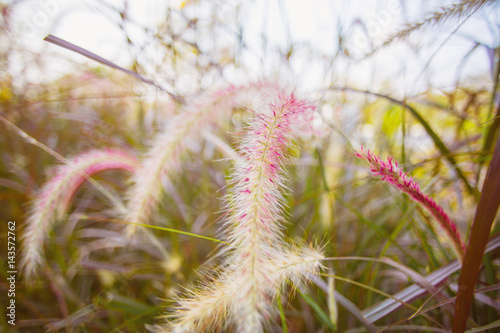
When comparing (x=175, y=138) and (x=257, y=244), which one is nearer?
(x=257, y=244)

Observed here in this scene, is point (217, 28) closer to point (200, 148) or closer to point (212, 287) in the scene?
point (200, 148)

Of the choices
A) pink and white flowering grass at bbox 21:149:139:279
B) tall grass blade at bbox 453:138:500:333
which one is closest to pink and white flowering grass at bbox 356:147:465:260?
tall grass blade at bbox 453:138:500:333

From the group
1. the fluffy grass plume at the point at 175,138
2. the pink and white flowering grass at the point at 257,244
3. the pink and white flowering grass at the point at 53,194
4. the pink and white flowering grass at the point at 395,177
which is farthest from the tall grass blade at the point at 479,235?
the pink and white flowering grass at the point at 53,194

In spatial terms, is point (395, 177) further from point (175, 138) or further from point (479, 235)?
point (175, 138)

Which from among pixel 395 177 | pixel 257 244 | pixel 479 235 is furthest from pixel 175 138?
pixel 479 235

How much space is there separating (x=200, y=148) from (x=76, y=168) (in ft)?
2.34

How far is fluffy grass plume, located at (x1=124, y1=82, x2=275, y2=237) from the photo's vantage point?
707 mm

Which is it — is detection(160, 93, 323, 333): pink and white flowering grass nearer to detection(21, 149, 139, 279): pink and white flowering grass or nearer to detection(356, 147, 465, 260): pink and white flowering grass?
detection(356, 147, 465, 260): pink and white flowering grass

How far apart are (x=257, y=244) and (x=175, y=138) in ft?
1.31

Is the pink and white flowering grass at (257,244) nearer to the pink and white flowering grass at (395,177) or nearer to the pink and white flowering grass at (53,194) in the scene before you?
the pink and white flowering grass at (395,177)

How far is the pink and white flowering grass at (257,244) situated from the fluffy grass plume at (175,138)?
19 centimetres

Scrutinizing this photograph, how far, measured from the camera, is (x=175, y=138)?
0.71m

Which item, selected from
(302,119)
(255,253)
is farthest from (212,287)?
(302,119)

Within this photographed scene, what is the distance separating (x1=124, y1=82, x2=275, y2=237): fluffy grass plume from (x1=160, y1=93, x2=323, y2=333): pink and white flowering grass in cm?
19
